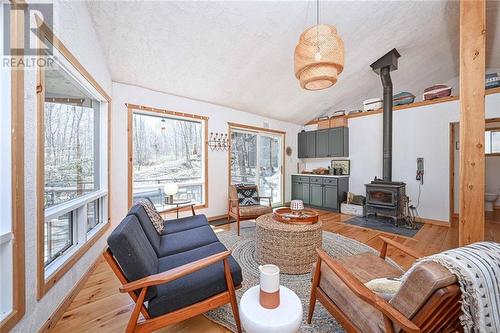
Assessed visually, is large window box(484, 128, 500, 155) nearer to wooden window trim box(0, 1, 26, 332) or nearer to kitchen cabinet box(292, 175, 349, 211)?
kitchen cabinet box(292, 175, 349, 211)

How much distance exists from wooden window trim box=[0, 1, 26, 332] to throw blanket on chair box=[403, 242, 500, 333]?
2.20 meters

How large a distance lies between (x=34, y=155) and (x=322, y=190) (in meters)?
5.08

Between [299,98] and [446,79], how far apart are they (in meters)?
3.55

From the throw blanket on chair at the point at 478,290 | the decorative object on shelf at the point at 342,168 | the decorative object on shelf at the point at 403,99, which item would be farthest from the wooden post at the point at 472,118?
the decorative object on shelf at the point at 342,168

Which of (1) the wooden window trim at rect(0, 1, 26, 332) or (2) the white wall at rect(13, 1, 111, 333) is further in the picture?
(2) the white wall at rect(13, 1, 111, 333)

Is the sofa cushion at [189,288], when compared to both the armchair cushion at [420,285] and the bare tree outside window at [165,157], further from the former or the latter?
the bare tree outside window at [165,157]

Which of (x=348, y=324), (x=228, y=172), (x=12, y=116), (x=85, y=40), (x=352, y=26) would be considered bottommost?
(x=348, y=324)

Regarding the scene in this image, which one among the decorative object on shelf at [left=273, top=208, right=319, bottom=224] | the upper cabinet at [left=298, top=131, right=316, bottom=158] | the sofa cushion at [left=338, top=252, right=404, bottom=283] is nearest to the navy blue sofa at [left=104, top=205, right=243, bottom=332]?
the sofa cushion at [left=338, top=252, right=404, bottom=283]

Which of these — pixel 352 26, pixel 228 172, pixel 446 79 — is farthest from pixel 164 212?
pixel 446 79

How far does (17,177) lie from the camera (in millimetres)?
1165

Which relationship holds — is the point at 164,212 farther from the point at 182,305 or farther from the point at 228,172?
the point at 182,305

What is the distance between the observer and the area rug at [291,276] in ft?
4.96

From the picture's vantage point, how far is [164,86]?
134 inches

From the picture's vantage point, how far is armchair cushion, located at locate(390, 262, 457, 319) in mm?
824
